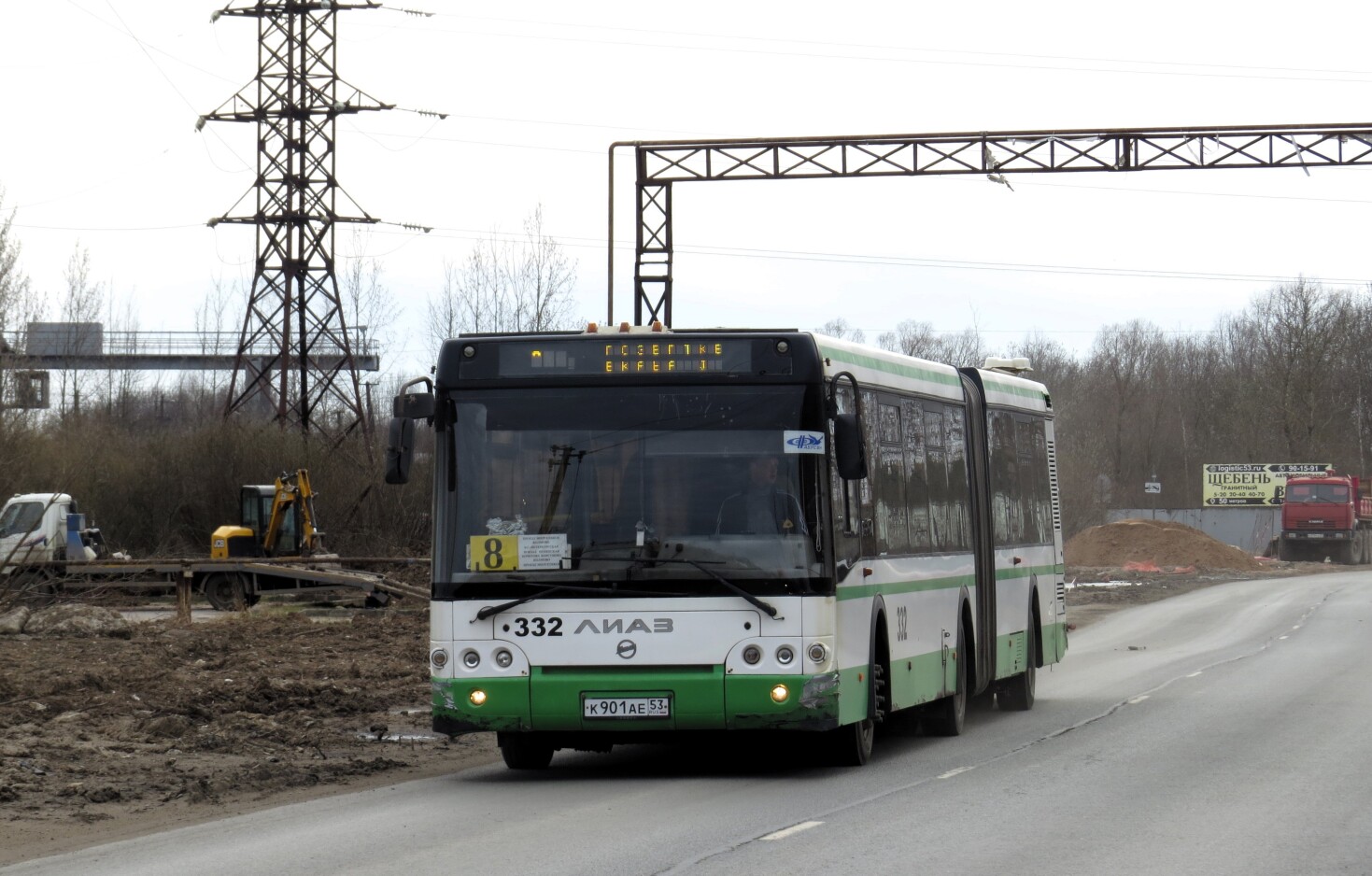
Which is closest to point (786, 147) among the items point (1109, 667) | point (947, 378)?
point (1109, 667)

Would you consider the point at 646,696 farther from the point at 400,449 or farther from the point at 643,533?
the point at 400,449

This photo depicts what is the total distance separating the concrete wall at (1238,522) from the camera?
8469 cm

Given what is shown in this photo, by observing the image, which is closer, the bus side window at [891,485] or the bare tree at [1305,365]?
the bus side window at [891,485]

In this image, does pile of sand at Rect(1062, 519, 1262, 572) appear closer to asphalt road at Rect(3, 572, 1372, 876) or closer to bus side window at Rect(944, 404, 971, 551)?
asphalt road at Rect(3, 572, 1372, 876)

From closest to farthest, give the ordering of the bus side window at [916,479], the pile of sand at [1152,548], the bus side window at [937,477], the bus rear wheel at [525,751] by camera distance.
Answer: the bus rear wheel at [525,751] < the bus side window at [916,479] < the bus side window at [937,477] < the pile of sand at [1152,548]

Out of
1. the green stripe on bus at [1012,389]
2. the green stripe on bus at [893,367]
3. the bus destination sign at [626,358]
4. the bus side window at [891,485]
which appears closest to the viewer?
the bus destination sign at [626,358]

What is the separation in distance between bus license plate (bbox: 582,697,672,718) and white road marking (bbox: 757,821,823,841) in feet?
5.72

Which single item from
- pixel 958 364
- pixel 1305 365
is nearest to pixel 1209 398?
pixel 1305 365

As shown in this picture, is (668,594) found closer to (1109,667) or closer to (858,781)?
(858,781)

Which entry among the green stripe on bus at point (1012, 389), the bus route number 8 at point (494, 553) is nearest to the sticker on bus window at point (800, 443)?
the bus route number 8 at point (494, 553)

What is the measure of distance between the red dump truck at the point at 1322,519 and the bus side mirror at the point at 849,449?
205ft

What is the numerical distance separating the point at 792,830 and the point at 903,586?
4.15m

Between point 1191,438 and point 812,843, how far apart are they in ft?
353

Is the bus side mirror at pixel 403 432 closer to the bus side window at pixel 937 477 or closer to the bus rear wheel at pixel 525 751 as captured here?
the bus rear wheel at pixel 525 751
